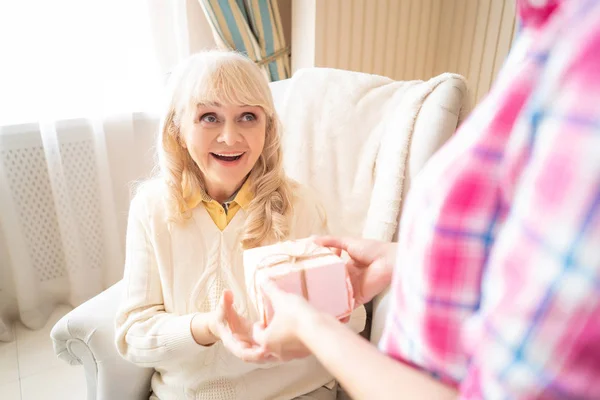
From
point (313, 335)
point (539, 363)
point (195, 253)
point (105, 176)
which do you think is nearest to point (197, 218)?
point (195, 253)

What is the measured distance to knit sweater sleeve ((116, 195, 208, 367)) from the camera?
3.21 feet

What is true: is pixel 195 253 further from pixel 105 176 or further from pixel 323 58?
pixel 323 58

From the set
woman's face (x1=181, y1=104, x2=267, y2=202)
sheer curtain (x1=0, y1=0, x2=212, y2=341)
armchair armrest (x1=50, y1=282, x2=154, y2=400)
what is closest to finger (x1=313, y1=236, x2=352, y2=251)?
woman's face (x1=181, y1=104, x2=267, y2=202)

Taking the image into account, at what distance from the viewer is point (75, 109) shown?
6.15 ft

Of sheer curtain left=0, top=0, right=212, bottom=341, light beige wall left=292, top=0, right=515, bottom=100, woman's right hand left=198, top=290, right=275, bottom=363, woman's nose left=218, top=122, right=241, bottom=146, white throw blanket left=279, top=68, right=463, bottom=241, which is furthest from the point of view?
light beige wall left=292, top=0, right=515, bottom=100

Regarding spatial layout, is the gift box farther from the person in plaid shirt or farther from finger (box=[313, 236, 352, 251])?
the person in plaid shirt

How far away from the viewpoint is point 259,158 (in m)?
1.19

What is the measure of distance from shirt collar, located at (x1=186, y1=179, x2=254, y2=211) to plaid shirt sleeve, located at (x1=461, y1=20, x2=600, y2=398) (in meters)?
0.84

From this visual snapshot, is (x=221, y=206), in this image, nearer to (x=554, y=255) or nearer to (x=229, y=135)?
(x=229, y=135)

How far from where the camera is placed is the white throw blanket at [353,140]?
3.88 feet

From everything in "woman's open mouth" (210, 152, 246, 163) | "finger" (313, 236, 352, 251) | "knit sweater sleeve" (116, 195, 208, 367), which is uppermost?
"woman's open mouth" (210, 152, 246, 163)

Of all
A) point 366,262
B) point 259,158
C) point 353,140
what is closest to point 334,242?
point 366,262

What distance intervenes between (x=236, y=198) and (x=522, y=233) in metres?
0.87

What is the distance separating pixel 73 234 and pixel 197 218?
116 centimetres
